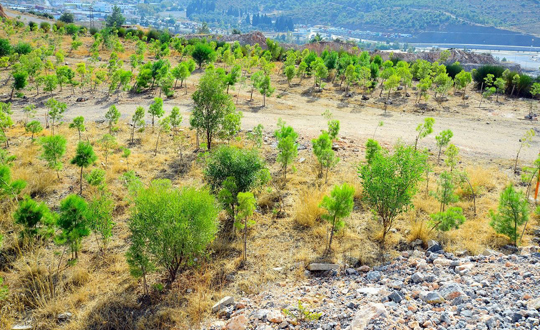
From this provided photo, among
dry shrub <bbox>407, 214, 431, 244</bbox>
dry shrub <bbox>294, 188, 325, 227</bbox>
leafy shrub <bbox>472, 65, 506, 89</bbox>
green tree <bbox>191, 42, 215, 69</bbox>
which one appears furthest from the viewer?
green tree <bbox>191, 42, 215, 69</bbox>

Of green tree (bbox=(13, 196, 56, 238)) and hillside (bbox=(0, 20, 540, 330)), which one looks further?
green tree (bbox=(13, 196, 56, 238))

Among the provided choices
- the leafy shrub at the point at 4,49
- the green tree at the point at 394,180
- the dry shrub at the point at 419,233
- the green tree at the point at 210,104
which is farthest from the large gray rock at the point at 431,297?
the leafy shrub at the point at 4,49

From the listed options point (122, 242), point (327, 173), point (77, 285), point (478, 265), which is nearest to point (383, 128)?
point (327, 173)

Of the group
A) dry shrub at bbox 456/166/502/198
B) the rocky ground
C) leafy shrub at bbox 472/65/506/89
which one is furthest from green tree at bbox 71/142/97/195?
leafy shrub at bbox 472/65/506/89

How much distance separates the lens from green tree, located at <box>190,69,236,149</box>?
454 inches

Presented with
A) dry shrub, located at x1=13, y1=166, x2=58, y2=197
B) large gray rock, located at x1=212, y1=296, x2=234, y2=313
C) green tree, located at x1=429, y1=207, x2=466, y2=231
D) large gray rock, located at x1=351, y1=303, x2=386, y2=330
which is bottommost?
large gray rock, located at x1=212, y1=296, x2=234, y2=313

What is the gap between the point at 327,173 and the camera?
35.5ft

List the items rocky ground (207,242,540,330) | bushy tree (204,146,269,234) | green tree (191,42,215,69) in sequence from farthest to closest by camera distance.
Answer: green tree (191,42,215,69) < bushy tree (204,146,269,234) < rocky ground (207,242,540,330)

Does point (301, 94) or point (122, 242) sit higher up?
point (301, 94)

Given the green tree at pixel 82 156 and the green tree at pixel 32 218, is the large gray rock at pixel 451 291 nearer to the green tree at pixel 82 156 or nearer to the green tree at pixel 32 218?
the green tree at pixel 32 218

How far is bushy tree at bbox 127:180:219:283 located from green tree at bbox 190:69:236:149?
5.78m

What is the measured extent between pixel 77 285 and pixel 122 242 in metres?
1.47

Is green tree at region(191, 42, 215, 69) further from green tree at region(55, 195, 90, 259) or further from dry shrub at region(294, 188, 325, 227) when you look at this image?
green tree at region(55, 195, 90, 259)

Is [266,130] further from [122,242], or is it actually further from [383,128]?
[122,242]
